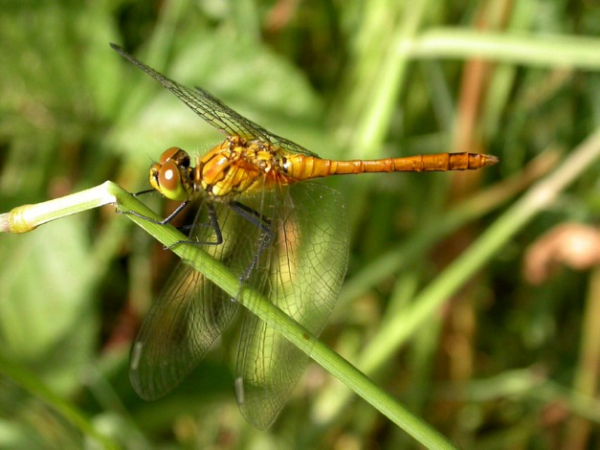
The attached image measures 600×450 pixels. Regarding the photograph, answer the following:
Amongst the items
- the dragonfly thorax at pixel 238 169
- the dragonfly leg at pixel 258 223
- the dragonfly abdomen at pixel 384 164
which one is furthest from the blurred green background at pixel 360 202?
the dragonfly leg at pixel 258 223

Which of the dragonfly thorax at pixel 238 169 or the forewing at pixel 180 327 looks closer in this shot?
the forewing at pixel 180 327

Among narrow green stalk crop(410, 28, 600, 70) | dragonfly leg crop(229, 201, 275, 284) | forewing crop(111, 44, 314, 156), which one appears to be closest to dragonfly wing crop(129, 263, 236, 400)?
dragonfly leg crop(229, 201, 275, 284)

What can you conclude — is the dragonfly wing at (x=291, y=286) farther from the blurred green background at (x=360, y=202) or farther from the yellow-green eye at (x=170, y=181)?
the blurred green background at (x=360, y=202)

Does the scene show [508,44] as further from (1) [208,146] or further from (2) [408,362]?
(2) [408,362]

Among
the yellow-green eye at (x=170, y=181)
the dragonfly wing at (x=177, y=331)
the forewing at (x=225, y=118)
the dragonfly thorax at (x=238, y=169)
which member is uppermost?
the forewing at (x=225, y=118)

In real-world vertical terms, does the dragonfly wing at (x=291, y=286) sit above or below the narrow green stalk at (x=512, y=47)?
below

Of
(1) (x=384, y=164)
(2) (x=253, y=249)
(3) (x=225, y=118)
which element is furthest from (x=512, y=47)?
(2) (x=253, y=249)

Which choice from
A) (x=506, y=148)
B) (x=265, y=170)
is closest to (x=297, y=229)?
(x=265, y=170)

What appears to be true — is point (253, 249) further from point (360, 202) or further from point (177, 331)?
point (360, 202)
